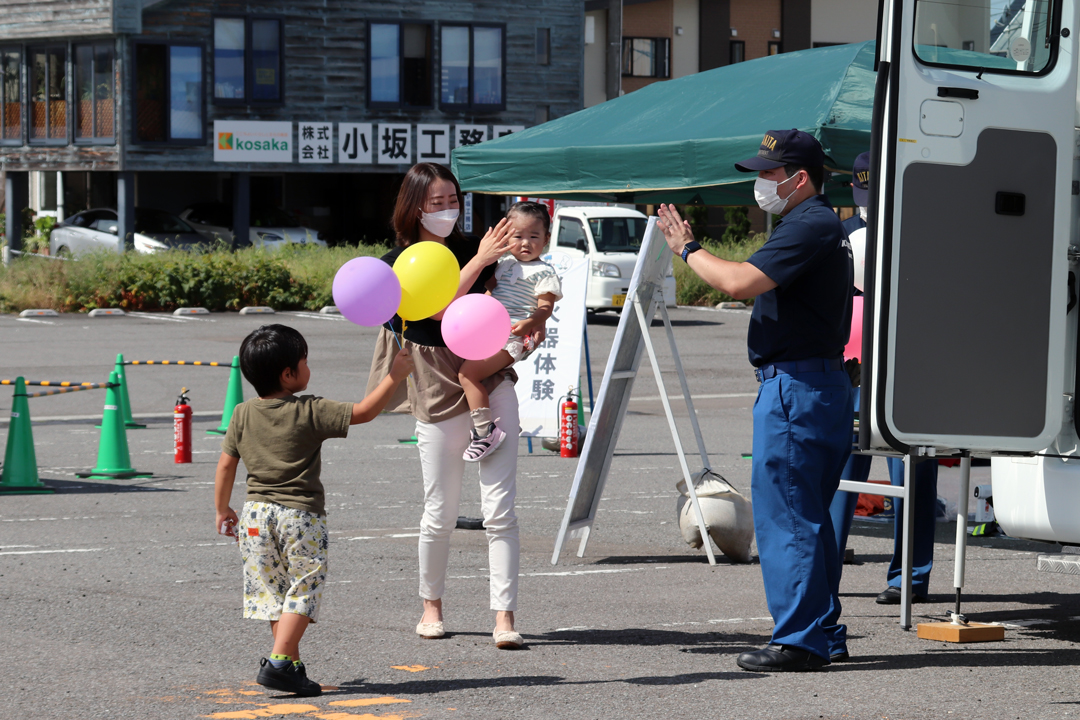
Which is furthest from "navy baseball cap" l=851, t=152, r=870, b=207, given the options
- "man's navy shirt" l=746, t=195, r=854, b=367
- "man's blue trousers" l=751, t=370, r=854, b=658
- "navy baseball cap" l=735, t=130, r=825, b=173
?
"man's blue trousers" l=751, t=370, r=854, b=658

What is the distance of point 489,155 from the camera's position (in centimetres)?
1076

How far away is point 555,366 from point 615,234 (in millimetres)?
15734

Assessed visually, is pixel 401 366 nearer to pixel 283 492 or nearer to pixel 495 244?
pixel 283 492

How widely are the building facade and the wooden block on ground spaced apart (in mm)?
32226

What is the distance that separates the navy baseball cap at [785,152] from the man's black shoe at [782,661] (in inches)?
76.4

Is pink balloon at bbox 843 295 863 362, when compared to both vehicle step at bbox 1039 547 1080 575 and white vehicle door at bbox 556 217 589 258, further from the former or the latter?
white vehicle door at bbox 556 217 589 258

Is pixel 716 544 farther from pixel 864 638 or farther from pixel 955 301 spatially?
pixel 955 301

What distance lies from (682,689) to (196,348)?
58.8ft

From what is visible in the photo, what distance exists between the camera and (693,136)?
9578 millimetres

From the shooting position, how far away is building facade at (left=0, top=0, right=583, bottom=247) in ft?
124

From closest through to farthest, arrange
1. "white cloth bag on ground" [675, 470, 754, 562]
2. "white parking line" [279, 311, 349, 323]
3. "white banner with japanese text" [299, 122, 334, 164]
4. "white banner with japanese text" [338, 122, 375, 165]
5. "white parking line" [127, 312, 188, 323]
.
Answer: "white cloth bag on ground" [675, 470, 754, 562] → "white parking line" [127, 312, 188, 323] → "white parking line" [279, 311, 349, 323] → "white banner with japanese text" [299, 122, 334, 164] → "white banner with japanese text" [338, 122, 375, 165]

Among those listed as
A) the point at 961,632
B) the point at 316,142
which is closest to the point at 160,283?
the point at 316,142

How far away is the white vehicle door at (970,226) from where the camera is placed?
536cm

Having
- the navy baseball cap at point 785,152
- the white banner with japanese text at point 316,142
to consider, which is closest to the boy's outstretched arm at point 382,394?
the navy baseball cap at point 785,152
